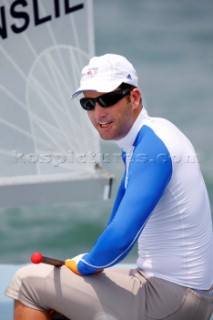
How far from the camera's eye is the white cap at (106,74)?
1116 millimetres

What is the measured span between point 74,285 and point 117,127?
27 centimetres

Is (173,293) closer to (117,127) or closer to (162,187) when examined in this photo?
(162,187)

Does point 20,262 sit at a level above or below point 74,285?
below

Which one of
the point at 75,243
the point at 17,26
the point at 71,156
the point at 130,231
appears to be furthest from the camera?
the point at 75,243

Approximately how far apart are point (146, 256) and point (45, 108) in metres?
0.93

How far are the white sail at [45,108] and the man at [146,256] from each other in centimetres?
78

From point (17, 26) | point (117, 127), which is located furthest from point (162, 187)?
point (17, 26)

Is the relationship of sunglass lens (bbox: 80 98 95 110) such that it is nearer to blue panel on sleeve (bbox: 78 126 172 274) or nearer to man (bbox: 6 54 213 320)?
man (bbox: 6 54 213 320)

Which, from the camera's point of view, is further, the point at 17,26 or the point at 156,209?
the point at 17,26

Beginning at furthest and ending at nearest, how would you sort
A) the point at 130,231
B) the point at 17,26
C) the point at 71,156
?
the point at 71,156 < the point at 17,26 < the point at 130,231

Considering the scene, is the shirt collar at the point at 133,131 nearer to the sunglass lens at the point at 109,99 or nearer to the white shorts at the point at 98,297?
the sunglass lens at the point at 109,99

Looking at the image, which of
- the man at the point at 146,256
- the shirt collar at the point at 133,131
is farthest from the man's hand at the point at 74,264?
the shirt collar at the point at 133,131

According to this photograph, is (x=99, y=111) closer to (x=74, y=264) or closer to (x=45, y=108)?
(x=74, y=264)

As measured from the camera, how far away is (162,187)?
1.07 m
